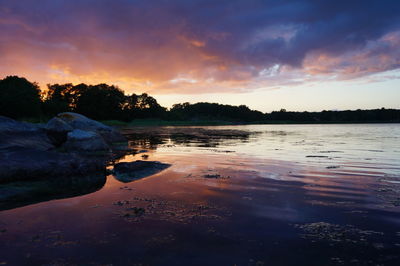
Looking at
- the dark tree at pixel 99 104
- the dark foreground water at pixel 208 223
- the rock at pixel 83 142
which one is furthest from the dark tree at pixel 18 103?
the dark foreground water at pixel 208 223

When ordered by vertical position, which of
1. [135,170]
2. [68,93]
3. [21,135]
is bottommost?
[135,170]

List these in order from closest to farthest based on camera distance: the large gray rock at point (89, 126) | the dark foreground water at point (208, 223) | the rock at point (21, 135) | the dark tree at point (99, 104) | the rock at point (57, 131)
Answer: the dark foreground water at point (208, 223) < the rock at point (21, 135) < the rock at point (57, 131) < the large gray rock at point (89, 126) < the dark tree at point (99, 104)

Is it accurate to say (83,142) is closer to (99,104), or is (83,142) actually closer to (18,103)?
(18,103)

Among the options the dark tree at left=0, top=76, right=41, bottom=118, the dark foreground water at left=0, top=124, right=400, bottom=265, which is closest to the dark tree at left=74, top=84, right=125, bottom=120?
the dark tree at left=0, top=76, right=41, bottom=118

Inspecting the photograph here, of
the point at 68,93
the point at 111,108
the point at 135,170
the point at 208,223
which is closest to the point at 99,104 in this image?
the point at 111,108

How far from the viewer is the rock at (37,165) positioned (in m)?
7.45

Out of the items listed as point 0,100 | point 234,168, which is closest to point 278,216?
point 234,168

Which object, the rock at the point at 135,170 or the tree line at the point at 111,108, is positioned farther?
the tree line at the point at 111,108

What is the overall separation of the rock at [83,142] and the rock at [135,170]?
764cm

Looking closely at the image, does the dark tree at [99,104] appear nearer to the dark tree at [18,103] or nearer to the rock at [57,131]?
the dark tree at [18,103]

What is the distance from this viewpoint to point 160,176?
29.4 ft

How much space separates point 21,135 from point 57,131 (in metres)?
4.97

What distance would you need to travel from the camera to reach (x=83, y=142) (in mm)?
16234

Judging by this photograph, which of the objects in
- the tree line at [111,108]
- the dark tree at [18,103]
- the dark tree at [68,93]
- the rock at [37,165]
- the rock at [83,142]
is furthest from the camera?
the dark tree at [68,93]
